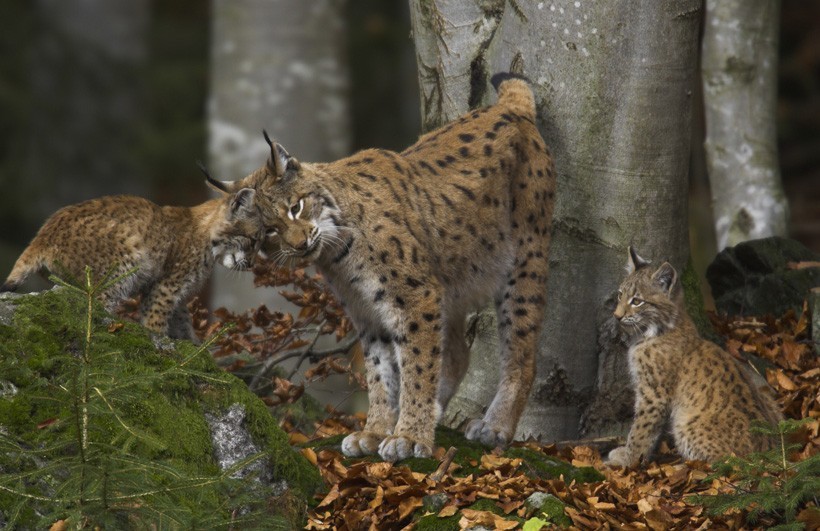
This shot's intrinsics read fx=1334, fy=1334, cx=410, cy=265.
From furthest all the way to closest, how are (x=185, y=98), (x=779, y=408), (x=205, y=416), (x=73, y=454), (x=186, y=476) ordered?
1. (x=185, y=98)
2. (x=779, y=408)
3. (x=205, y=416)
4. (x=73, y=454)
5. (x=186, y=476)

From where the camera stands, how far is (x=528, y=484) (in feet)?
21.0

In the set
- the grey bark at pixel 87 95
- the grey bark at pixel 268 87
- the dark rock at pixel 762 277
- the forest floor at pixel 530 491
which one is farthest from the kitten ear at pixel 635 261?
the grey bark at pixel 87 95

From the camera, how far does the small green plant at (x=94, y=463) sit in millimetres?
4973

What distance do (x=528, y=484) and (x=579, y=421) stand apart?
196 centimetres

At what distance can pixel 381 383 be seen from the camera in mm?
7605

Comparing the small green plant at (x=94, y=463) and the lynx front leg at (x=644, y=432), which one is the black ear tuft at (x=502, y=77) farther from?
the small green plant at (x=94, y=463)

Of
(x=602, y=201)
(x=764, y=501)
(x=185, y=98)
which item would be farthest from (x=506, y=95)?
(x=185, y=98)

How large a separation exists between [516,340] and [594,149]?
1328mm

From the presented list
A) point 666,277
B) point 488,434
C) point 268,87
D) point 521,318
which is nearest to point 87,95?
point 268,87

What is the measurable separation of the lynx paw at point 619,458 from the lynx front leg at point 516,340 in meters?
0.57

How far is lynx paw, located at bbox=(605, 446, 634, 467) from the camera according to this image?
748cm

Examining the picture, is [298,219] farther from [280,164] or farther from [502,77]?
[502,77]

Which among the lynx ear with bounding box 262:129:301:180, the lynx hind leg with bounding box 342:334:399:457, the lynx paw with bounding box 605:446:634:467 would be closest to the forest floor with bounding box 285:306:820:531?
Result: the lynx paw with bounding box 605:446:634:467

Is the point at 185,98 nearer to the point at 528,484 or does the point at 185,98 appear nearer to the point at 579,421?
the point at 579,421
